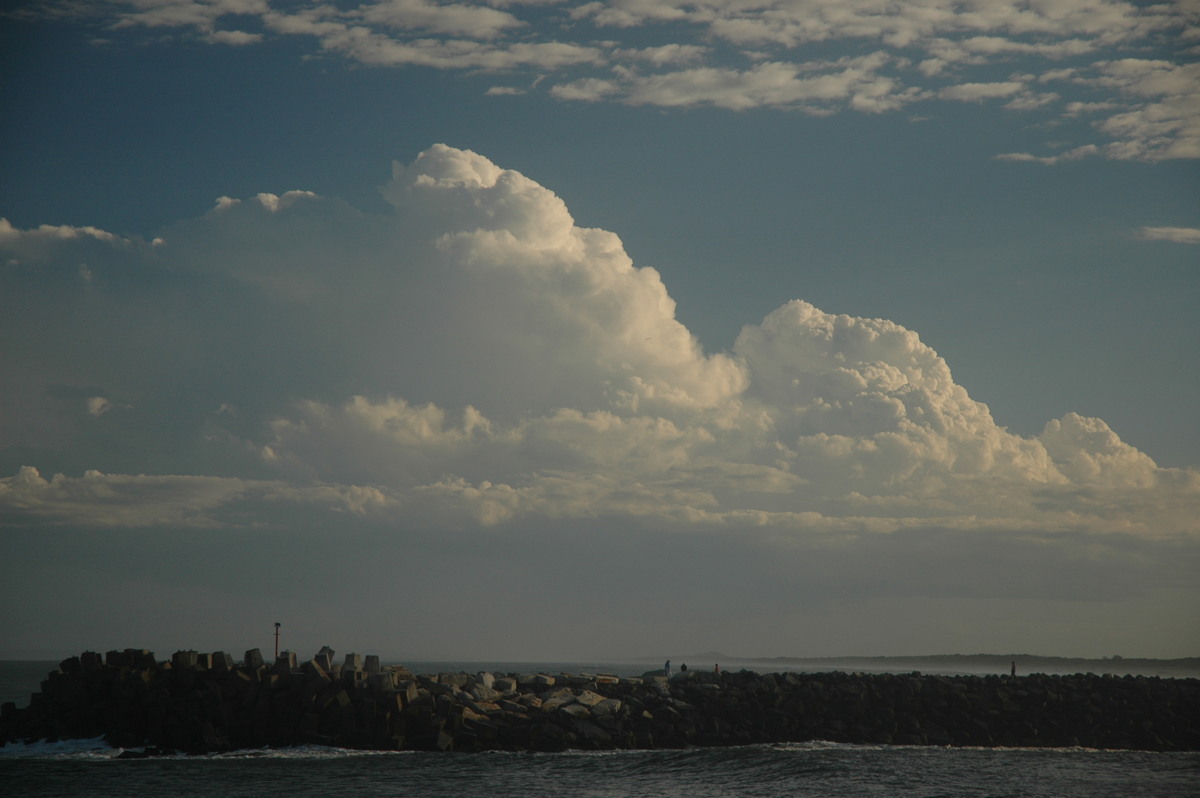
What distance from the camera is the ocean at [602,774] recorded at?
97.2 feet

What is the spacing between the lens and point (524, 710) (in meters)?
37.2

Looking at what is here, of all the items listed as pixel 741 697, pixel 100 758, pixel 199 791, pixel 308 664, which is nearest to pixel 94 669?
pixel 100 758

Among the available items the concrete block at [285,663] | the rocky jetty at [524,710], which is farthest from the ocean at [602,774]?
the concrete block at [285,663]

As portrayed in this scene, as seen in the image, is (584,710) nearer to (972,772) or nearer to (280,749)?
(280,749)

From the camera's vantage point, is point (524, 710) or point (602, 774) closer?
point (602, 774)

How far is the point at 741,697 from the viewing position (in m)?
41.2

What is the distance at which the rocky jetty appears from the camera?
116 feet

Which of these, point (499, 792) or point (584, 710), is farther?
point (584, 710)

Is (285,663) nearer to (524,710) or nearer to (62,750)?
(62,750)

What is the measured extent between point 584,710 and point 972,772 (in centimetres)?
1336

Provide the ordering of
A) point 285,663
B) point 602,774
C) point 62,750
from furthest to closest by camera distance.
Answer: point 285,663
point 62,750
point 602,774

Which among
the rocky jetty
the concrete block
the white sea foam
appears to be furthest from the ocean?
the concrete block

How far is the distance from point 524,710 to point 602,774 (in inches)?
228

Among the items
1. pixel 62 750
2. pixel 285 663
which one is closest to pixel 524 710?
pixel 285 663
